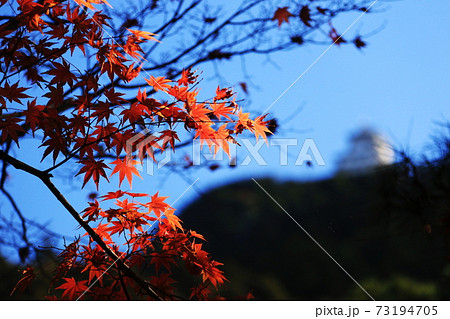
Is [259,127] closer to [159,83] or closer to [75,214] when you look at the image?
[159,83]

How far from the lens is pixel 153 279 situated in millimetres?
1396

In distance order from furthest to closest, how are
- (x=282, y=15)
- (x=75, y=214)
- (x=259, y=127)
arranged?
(x=282, y=15), (x=259, y=127), (x=75, y=214)

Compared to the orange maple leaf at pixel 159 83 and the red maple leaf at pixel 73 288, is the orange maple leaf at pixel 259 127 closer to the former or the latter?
the orange maple leaf at pixel 159 83

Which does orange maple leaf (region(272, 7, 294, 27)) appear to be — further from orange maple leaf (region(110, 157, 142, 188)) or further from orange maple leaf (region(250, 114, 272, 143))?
orange maple leaf (region(110, 157, 142, 188))

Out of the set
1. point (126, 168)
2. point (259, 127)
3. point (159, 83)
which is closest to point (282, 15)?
point (259, 127)

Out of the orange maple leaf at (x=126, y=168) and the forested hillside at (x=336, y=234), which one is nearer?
the orange maple leaf at (x=126, y=168)

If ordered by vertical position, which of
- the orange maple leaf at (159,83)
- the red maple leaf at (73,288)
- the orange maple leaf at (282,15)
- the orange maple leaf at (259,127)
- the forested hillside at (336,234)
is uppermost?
the orange maple leaf at (282,15)

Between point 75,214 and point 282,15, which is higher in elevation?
point 282,15

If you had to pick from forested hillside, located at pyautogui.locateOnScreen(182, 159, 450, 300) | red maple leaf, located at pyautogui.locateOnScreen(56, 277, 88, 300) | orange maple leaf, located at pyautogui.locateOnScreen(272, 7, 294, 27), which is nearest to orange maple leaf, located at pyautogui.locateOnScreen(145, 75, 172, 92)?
red maple leaf, located at pyautogui.locateOnScreen(56, 277, 88, 300)

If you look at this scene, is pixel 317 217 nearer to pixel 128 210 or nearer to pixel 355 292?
pixel 355 292

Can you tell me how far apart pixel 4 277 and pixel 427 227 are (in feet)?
8.86

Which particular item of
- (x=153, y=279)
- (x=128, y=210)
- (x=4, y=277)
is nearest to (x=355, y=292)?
(x=153, y=279)

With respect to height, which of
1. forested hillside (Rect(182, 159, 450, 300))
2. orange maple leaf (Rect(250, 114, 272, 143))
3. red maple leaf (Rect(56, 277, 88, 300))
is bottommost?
forested hillside (Rect(182, 159, 450, 300))

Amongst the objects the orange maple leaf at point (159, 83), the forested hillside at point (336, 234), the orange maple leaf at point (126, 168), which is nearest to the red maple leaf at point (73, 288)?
the orange maple leaf at point (126, 168)
